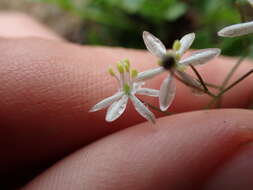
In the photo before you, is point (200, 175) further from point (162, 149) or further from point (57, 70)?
point (57, 70)

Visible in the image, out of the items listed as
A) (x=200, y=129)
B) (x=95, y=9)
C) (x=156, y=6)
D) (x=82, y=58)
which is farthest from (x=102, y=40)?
(x=200, y=129)

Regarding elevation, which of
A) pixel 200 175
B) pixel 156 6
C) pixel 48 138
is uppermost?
pixel 156 6

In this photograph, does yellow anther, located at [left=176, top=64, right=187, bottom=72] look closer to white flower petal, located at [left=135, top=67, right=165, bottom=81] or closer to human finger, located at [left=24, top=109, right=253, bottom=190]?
white flower petal, located at [left=135, top=67, right=165, bottom=81]

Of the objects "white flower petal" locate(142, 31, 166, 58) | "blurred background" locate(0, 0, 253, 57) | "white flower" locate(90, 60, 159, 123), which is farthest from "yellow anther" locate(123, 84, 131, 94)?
"blurred background" locate(0, 0, 253, 57)

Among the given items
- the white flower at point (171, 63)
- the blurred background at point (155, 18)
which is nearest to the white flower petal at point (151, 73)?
the white flower at point (171, 63)

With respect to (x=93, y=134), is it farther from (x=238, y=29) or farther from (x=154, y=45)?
(x=238, y=29)
